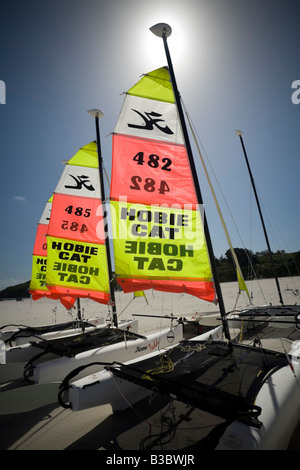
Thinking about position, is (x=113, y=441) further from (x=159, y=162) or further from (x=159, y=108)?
(x=159, y=108)

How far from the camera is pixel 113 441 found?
295 cm

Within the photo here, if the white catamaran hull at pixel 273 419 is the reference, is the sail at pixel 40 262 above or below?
above

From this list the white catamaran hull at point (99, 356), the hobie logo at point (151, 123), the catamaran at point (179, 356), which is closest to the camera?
the catamaran at point (179, 356)

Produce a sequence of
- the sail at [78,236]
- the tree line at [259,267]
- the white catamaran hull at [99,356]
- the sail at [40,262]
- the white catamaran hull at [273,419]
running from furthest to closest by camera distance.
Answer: the tree line at [259,267] < the sail at [40,262] < the sail at [78,236] < the white catamaran hull at [99,356] < the white catamaran hull at [273,419]

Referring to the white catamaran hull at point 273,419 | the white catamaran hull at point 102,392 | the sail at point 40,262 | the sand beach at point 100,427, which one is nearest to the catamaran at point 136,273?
the sand beach at point 100,427

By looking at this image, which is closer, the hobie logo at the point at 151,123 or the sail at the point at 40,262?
the hobie logo at the point at 151,123

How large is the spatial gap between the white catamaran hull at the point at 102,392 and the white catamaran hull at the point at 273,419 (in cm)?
185

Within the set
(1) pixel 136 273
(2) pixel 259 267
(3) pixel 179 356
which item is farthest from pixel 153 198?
(2) pixel 259 267

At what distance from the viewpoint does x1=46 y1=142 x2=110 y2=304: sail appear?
26.5 ft

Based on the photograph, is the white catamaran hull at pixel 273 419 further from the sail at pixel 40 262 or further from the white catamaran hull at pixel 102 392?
the sail at pixel 40 262

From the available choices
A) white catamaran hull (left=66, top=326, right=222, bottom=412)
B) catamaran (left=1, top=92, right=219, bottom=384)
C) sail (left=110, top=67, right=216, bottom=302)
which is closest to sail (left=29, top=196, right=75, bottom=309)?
catamaran (left=1, top=92, right=219, bottom=384)

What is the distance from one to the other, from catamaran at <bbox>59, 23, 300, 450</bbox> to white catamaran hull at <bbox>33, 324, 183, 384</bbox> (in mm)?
468

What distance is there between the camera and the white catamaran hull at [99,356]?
14.1 ft

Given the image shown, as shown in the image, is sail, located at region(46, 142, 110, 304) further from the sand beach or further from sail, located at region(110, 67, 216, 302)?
the sand beach
